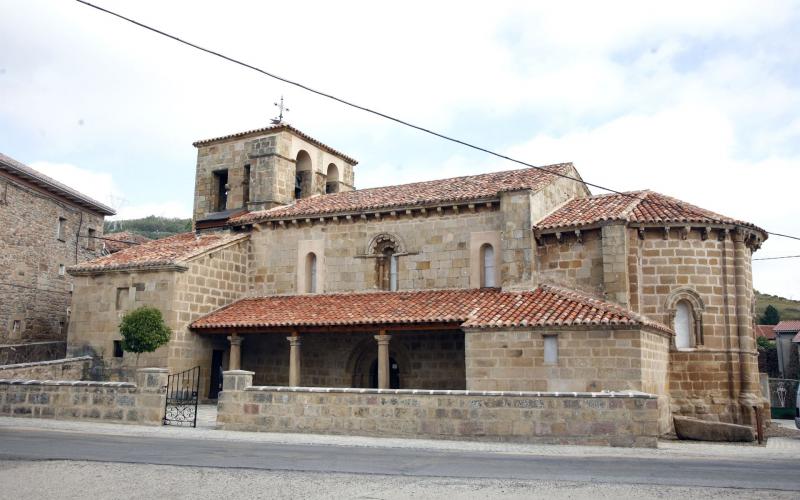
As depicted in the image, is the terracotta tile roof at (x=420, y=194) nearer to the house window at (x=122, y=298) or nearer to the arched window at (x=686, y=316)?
the house window at (x=122, y=298)

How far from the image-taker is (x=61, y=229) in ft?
98.8

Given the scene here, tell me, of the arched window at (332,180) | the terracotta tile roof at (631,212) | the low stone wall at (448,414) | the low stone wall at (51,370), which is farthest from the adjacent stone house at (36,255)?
the terracotta tile roof at (631,212)

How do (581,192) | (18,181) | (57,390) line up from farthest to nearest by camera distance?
(18,181) → (581,192) → (57,390)

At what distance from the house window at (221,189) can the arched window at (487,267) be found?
13.1m

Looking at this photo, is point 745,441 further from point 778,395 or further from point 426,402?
point 778,395

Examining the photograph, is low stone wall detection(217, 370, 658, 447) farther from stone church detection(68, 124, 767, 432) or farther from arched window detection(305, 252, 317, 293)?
arched window detection(305, 252, 317, 293)

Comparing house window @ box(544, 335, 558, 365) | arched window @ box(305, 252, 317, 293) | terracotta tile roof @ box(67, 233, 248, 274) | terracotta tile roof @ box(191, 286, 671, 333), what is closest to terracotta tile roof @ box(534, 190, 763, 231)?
terracotta tile roof @ box(191, 286, 671, 333)

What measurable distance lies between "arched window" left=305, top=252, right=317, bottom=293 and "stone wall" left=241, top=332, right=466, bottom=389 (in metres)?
1.89

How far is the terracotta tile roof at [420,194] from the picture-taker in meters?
22.5

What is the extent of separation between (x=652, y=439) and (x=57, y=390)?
1419cm

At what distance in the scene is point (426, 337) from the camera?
882 inches

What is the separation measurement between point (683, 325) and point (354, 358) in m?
10.4

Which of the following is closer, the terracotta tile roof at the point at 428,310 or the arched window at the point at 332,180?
the terracotta tile roof at the point at 428,310

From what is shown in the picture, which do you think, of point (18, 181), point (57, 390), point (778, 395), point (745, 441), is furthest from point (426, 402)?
point (778, 395)
